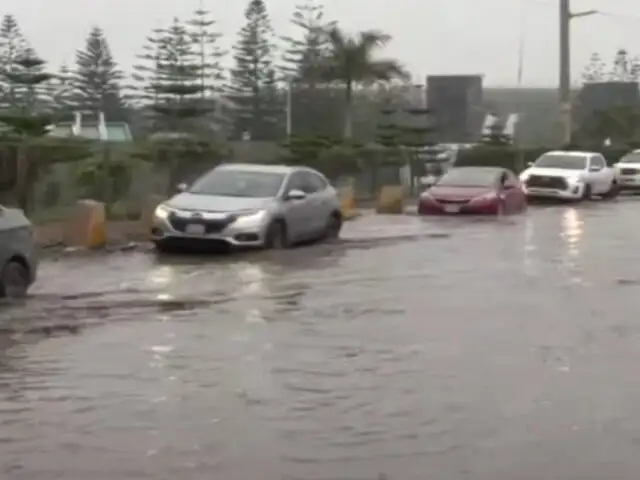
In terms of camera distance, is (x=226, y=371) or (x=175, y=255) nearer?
(x=226, y=371)

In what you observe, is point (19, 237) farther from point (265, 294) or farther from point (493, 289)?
point (493, 289)

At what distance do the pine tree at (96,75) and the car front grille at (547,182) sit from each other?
37.6 m

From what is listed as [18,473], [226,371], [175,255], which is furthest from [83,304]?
[18,473]

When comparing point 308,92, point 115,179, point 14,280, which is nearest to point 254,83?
point 308,92

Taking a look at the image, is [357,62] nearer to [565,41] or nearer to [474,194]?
[565,41]

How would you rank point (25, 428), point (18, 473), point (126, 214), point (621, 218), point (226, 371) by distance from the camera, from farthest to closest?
1. point (621, 218)
2. point (126, 214)
3. point (226, 371)
4. point (25, 428)
5. point (18, 473)

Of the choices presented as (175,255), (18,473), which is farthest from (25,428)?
(175,255)

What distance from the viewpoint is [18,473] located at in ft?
25.2

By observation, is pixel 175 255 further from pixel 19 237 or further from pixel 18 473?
pixel 18 473

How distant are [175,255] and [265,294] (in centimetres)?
506

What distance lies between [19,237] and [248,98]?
5667 cm

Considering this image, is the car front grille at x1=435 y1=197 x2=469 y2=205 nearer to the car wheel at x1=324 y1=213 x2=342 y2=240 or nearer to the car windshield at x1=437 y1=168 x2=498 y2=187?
the car windshield at x1=437 y1=168 x2=498 y2=187

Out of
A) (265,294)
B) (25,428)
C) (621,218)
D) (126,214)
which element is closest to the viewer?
(25,428)

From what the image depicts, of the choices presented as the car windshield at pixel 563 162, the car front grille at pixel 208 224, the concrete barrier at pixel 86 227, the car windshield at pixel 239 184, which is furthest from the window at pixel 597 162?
the car front grille at pixel 208 224
